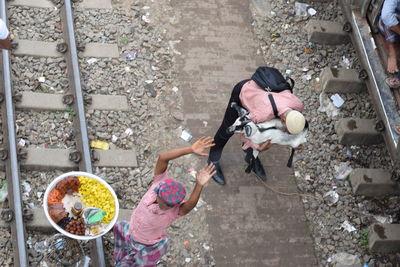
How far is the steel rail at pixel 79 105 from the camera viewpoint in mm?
5818

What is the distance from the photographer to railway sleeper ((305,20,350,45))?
26.6ft

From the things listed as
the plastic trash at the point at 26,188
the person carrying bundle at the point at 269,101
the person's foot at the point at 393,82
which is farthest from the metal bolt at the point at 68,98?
the person's foot at the point at 393,82

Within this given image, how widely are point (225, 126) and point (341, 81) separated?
2.19 meters

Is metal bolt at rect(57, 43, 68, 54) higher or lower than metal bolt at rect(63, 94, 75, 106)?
higher

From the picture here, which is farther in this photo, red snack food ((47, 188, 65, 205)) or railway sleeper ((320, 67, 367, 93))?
railway sleeper ((320, 67, 367, 93))

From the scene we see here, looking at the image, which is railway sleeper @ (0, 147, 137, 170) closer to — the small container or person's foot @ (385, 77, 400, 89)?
the small container

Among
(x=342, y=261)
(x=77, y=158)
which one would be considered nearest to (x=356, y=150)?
(x=342, y=261)

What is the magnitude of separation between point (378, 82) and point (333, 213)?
178cm

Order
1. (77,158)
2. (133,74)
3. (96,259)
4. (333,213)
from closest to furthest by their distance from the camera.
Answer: (96,259)
(77,158)
(333,213)
(133,74)

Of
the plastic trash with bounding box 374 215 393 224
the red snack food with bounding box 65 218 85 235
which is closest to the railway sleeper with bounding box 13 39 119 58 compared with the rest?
the red snack food with bounding box 65 218 85 235

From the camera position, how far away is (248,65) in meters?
7.88

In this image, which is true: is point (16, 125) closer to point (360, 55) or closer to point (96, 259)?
point (96, 259)

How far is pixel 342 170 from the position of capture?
7172mm

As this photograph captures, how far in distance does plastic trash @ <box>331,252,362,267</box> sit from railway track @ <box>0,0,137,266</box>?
2528mm
